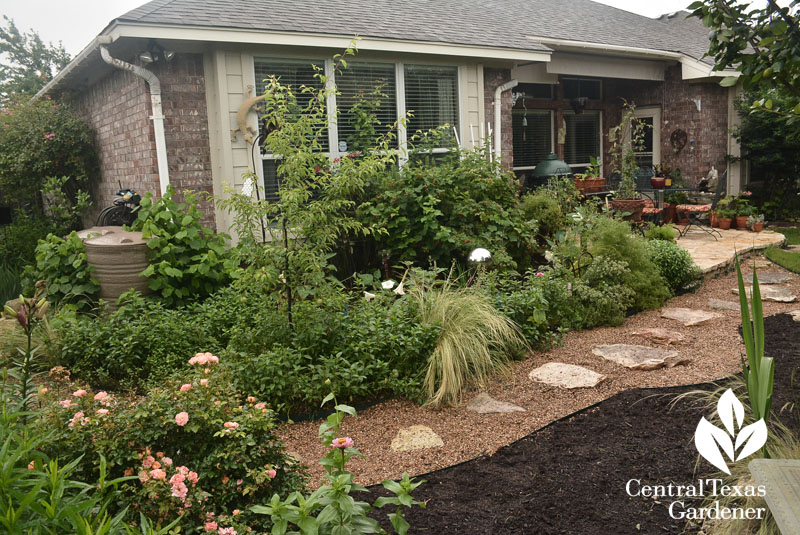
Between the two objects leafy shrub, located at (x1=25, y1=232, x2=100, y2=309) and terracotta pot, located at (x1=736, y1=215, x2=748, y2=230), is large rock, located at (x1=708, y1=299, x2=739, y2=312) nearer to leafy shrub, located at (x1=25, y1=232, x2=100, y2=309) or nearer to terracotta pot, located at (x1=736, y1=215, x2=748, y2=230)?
terracotta pot, located at (x1=736, y1=215, x2=748, y2=230)

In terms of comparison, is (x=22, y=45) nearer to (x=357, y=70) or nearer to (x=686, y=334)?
(x=357, y=70)

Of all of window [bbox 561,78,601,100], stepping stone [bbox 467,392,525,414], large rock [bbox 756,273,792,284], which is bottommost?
stepping stone [bbox 467,392,525,414]

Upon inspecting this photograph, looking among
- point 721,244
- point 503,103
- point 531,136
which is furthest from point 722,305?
point 531,136

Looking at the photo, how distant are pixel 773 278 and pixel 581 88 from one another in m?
6.74

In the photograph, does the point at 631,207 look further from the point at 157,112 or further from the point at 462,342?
the point at 157,112

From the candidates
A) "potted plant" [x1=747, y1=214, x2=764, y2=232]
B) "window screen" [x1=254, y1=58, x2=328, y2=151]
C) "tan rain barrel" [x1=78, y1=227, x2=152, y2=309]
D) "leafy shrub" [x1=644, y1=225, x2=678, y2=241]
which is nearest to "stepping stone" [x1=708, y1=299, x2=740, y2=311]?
"leafy shrub" [x1=644, y1=225, x2=678, y2=241]

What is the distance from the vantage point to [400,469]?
10.4 feet

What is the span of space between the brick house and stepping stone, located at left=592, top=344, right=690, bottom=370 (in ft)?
10.3

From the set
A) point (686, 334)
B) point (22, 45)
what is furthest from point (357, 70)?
point (22, 45)

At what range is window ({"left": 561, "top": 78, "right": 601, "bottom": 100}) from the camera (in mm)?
12531

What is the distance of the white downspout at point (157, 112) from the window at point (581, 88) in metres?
8.31

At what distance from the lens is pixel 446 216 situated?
6.86 metres

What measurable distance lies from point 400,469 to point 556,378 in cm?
150

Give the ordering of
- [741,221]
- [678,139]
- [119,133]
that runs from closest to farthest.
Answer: [119,133]
[741,221]
[678,139]
